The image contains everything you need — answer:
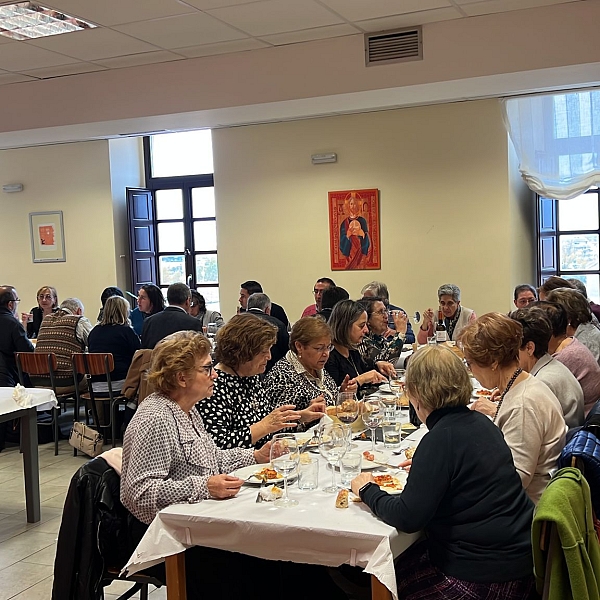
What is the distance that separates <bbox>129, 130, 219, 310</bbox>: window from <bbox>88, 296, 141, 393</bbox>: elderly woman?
3.58 m

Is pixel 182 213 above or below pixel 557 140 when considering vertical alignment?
below

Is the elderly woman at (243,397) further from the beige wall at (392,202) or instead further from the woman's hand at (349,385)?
the beige wall at (392,202)

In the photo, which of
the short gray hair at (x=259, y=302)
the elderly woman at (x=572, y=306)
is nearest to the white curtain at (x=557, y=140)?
the short gray hair at (x=259, y=302)

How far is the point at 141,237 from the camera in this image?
10.3 m

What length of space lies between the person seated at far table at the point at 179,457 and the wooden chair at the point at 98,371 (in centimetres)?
353

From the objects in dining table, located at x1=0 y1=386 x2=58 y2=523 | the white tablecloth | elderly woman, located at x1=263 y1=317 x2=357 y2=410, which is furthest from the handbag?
elderly woman, located at x1=263 y1=317 x2=357 y2=410

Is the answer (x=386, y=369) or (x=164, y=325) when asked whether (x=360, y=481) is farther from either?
(x=164, y=325)

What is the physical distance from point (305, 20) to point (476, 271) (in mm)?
3857

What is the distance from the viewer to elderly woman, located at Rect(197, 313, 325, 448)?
3236mm

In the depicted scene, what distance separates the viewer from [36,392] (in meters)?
4.75

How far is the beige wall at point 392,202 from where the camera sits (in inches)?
316

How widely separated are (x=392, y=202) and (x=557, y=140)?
1851mm

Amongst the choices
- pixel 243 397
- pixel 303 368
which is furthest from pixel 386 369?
pixel 243 397

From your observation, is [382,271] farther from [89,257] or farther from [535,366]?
[535,366]
